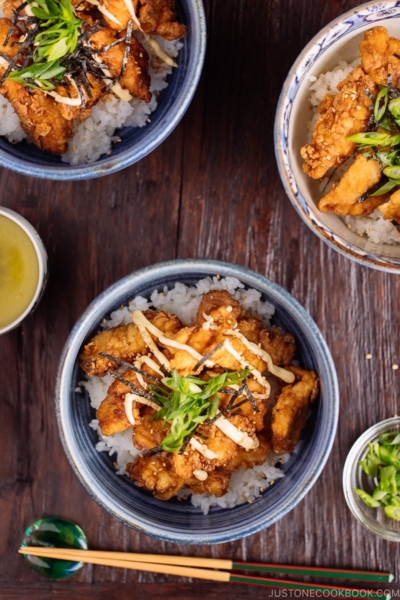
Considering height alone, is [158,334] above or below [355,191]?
below

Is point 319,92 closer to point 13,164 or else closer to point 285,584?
point 13,164

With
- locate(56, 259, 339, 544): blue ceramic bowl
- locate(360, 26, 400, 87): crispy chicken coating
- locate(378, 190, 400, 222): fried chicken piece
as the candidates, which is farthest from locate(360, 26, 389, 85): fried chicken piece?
locate(56, 259, 339, 544): blue ceramic bowl

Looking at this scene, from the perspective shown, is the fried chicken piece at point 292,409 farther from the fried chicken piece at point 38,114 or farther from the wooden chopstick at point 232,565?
the fried chicken piece at point 38,114

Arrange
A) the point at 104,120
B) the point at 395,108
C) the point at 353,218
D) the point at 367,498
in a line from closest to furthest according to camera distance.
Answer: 1. the point at 395,108
2. the point at 353,218
3. the point at 104,120
4. the point at 367,498

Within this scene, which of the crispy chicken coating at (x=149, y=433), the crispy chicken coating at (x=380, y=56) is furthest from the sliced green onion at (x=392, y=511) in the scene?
the crispy chicken coating at (x=380, y=56)

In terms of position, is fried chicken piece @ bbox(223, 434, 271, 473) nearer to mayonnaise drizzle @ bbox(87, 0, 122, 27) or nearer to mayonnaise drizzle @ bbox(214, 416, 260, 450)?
Answer: mayonnaise drizzle @ bbox(214, 416, 260, 450)

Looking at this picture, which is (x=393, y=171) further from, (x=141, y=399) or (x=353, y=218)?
(x=141, y=399)

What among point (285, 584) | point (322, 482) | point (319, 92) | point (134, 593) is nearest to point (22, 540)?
point (134, 593)

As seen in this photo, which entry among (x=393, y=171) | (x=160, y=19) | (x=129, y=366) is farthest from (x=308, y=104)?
(x=129, y=366)
